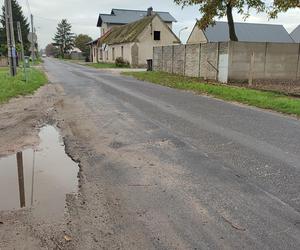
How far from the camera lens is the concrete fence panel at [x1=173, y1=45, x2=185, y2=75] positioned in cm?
2639

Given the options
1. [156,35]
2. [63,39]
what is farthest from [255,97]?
[63,39]

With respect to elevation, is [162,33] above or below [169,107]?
above

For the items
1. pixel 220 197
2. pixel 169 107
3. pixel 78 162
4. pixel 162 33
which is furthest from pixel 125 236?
pixel 162 33

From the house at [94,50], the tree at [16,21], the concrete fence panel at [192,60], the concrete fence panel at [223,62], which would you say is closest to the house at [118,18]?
the house at [94,50]

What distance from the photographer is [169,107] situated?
486 inches

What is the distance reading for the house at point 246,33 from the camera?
1924 inches

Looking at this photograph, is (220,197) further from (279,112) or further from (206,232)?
(279,112)

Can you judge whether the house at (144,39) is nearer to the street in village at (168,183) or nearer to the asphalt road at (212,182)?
the street in village at (168,183)

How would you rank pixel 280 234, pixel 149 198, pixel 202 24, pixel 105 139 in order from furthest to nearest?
pixel 202 24
pixel 105 139
pixel 149 198
pixel 280 234

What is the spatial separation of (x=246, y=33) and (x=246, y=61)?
105 feet

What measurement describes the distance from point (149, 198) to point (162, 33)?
42427mm

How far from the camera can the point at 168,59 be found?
2933cm

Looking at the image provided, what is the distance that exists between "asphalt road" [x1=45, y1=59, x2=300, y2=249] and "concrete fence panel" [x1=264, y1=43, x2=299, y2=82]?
12062 mm

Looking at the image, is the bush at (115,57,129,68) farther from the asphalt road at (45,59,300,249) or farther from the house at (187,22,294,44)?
the asphalt road at (45,59,300,249)
